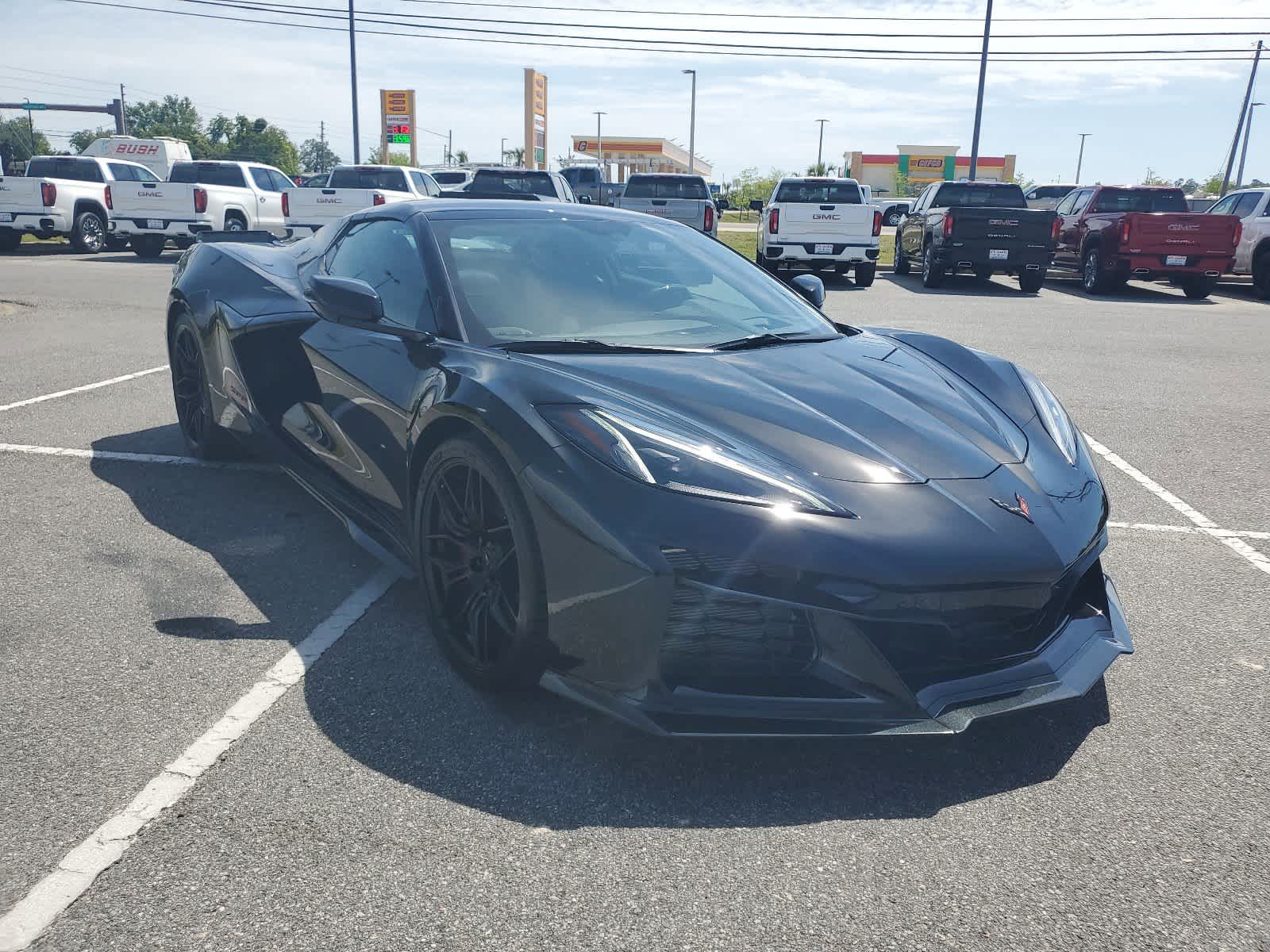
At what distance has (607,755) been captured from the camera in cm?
274

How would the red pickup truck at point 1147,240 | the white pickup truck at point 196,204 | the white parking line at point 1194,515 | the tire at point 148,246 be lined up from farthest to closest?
the tire at point 148,246 < the white pickup truck at point 196,204 < the red pickup truck at point 1147,240 < the white parking line at point 1194,515

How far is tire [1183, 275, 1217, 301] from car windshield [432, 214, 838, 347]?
15.9 meters

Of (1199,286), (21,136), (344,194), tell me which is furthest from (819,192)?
(21,136)

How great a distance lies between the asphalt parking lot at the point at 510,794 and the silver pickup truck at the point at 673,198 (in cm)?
1595

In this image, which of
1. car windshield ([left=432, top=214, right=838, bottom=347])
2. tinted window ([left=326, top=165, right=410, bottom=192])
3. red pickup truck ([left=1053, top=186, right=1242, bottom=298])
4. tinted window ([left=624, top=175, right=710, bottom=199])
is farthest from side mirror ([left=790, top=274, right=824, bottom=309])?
tinted window ([left=624, top=175, right=710, bottom=199])

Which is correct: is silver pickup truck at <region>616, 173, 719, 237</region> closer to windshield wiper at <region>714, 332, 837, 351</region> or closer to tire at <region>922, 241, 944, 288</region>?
tire at <region>922, 241, 944, 288</region>

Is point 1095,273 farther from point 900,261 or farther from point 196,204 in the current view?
point 196,204

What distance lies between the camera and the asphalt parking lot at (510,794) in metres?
2.11

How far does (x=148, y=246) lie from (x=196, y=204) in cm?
186

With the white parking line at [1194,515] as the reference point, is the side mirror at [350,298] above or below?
above

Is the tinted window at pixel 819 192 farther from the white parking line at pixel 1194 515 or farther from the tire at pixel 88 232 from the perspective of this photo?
the tire at pixel 88 232

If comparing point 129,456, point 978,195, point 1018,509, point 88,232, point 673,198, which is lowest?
point 129,456

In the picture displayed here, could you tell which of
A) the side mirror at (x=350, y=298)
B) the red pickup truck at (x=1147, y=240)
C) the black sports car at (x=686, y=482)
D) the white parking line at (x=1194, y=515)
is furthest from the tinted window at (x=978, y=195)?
the side mirror at (x=350, y=298)

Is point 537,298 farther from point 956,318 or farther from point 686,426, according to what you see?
point 956,318
